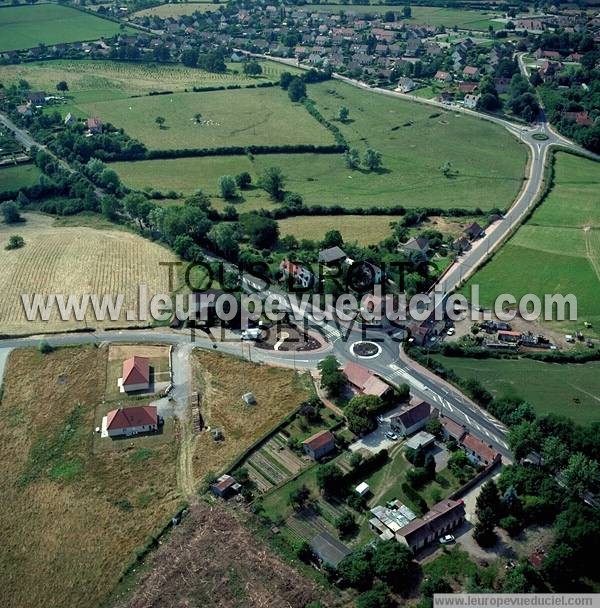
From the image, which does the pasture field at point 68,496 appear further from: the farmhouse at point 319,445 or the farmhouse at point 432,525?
the farmhouse at point 432,525

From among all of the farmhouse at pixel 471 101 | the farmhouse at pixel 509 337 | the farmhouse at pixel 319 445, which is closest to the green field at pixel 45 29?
the farmhouse at pixel 471 101

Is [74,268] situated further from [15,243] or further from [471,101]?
[471,101]

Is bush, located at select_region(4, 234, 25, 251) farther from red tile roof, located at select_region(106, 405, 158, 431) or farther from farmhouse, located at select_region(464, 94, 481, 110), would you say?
farmhouse, located at select_region(464, 94, 481, 110)

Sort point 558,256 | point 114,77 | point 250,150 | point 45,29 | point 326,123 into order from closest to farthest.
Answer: point 558,256 → point 250,150 → point 326,123 → point 114,77 → point 45,29

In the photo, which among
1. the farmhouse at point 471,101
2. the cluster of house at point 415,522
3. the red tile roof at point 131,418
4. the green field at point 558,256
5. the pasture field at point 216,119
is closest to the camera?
the cluster of house at point 415,522

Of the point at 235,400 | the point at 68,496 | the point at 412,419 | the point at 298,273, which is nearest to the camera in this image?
the point at 68,496

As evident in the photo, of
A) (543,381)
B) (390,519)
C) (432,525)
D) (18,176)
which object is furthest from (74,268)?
(543,381)
